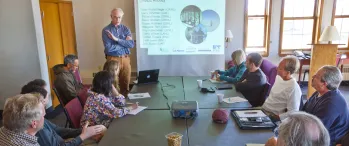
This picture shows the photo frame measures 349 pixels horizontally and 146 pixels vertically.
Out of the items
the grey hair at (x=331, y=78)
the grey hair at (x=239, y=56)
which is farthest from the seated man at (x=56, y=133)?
the grey hair at (x=239, y=56)

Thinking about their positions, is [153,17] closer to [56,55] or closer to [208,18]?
[208,18]

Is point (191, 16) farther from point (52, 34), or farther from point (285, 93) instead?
point (285, 93)

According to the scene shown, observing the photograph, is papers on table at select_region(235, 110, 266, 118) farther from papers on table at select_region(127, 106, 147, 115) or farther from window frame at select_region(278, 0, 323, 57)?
window frame at select_region(278, 0, 323, 57)

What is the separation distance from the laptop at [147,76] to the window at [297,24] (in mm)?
3322

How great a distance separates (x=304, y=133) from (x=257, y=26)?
16.1ft

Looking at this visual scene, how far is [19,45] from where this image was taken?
3.94m

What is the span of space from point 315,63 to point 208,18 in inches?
78.7

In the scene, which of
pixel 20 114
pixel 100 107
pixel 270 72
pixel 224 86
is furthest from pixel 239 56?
pixel 20 114

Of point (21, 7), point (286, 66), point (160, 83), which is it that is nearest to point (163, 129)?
point (286, 66)

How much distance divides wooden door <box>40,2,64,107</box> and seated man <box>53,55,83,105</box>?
3.87 feet

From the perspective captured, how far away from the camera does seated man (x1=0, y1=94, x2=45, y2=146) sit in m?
1.54

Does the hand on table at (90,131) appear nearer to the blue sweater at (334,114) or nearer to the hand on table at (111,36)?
the blue sweater at (334,114)

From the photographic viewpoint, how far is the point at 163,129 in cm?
208

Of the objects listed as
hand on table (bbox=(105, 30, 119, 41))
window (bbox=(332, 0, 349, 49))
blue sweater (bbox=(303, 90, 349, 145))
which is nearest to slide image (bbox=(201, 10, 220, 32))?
hand on table (bbox=(105, 30, 119, 41))
